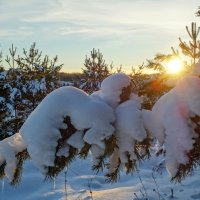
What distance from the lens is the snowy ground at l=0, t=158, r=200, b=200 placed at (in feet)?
23.3

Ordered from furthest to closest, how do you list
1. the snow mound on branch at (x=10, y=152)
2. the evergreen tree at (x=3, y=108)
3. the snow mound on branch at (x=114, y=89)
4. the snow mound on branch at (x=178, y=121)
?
the evergreen tree at (x=3, y=108) → the snow mound on branch at (x=10, y=152) → the snow mound on branch at (x=114, y=89) → the snow mound on branch at (x=178, y=121)

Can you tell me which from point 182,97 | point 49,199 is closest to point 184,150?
point 182,97

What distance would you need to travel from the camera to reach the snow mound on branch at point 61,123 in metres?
1.49

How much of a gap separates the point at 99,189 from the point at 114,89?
7.03 meters

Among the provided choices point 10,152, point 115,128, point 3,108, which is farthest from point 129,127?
point 3,108

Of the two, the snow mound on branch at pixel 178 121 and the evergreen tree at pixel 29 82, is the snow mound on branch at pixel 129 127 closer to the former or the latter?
the snow mound on branch at pixel 178 121

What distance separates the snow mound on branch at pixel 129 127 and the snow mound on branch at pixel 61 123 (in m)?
0.04

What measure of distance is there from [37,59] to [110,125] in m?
15.0

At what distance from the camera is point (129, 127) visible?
1498 millimetres

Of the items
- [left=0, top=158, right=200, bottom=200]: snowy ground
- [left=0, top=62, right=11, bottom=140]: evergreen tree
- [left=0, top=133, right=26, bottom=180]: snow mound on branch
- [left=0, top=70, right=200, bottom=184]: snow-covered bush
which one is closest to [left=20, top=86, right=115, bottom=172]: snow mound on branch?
[left=0, top=70, right=200, bottom=184]: snow-covered bush

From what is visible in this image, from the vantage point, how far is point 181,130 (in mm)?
1396

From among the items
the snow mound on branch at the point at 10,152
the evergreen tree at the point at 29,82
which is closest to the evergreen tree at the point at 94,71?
the evergreen tree at the point at 29,82

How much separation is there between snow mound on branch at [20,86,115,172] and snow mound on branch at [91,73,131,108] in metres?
0.07

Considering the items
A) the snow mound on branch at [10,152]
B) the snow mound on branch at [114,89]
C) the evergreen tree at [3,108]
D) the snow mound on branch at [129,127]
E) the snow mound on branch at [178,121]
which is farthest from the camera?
the evergreen tree at [3,108]
